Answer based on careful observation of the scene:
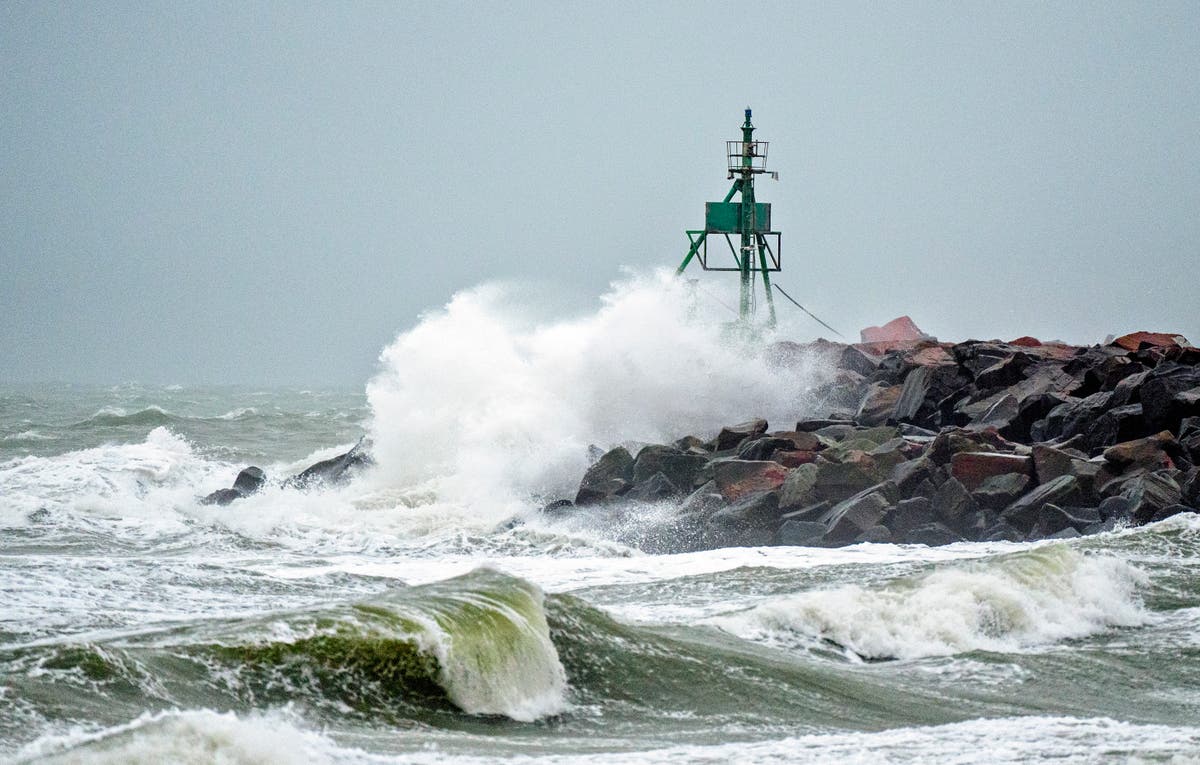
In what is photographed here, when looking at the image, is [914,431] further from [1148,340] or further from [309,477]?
[309,477]

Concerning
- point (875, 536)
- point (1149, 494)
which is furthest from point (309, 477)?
point (1149, 494)

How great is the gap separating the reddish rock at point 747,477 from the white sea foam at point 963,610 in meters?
3.79

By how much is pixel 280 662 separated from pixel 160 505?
1103 cm

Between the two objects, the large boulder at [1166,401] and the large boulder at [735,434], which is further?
the large boulder at [735,434]

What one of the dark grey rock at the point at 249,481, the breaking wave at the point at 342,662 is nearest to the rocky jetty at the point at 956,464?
the dark grey rock at the point at 249,481

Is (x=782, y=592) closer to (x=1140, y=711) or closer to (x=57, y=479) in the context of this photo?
(x=1140, y=711)

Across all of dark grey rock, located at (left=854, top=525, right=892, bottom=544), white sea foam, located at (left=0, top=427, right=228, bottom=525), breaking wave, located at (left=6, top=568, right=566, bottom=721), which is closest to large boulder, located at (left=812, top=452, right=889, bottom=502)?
dark grey rock, located at (left=854, top=525, right=892, bottom=544)

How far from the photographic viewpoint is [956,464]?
1302 cm

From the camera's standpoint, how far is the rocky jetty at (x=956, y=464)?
12383 mm

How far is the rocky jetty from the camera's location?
12.4 meters

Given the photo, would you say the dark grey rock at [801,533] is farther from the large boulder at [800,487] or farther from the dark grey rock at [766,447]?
the dark grey rock at [766,447]

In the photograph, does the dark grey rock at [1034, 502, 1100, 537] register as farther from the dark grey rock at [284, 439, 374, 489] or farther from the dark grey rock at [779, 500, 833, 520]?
the dark grey rock at [284, 439, 374, 489]

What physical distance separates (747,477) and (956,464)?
2.04 metres

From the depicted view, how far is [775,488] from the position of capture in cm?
1344
